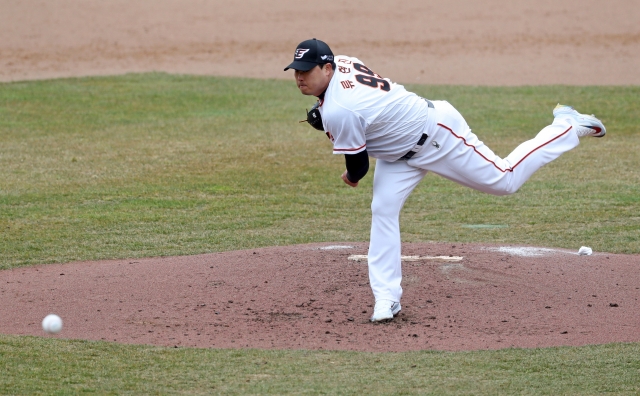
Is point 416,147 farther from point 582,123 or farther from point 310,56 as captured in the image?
point 582,123

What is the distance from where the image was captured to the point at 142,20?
81.3 feet

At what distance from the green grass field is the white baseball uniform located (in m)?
0.95

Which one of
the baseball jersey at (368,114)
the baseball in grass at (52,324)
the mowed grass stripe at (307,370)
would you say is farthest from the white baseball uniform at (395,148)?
the baseball in grass at (52,324)

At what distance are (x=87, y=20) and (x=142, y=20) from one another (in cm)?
140

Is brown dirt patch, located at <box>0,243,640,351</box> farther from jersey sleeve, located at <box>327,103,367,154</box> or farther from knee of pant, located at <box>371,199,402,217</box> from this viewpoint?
jersey sleeve, located at <box>327,103,367,154</box>

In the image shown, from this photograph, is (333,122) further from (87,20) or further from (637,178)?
(87,20)

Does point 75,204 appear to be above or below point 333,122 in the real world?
below

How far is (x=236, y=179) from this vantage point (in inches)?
467

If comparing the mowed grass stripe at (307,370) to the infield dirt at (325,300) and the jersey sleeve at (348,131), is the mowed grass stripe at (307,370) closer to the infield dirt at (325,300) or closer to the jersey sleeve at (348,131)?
the infield dirt at (325,300)

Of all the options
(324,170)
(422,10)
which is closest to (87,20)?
(422,10)

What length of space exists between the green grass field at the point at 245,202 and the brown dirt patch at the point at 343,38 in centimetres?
199

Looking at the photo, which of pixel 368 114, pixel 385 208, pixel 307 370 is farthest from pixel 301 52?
pixel 307 370

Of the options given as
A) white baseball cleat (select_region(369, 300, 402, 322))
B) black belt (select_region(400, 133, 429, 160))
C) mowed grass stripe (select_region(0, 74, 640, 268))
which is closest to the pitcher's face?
black belt (select_region(400, 133, 429, 160))

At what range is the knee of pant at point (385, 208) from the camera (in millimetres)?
6273
